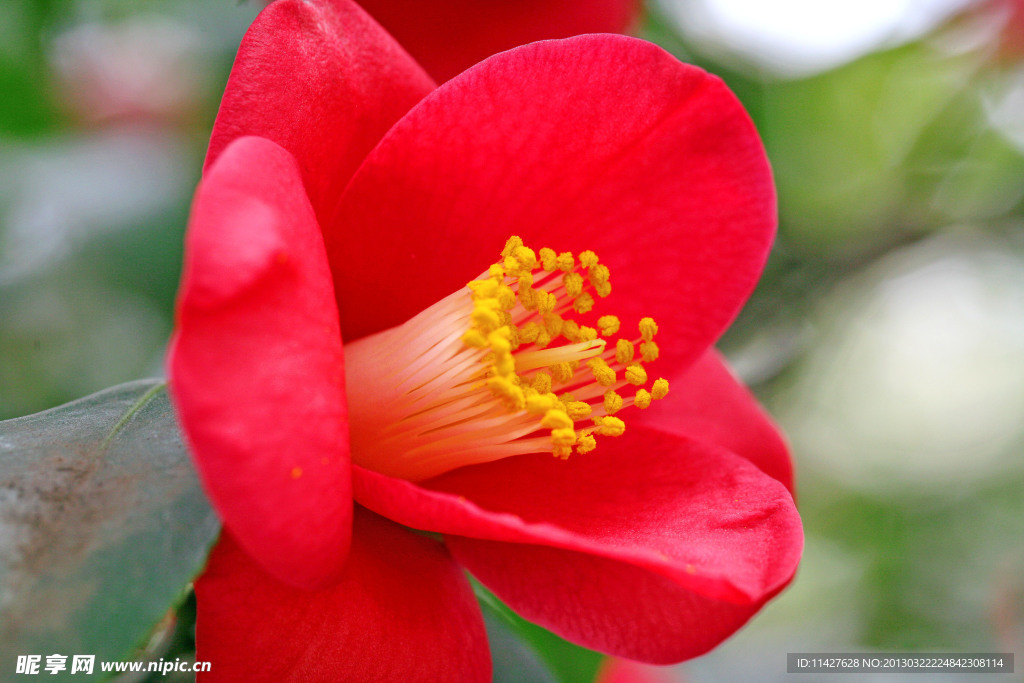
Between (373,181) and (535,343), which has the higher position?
(373,181)

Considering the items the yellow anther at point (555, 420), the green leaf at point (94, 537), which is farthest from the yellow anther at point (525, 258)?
the green leaf at point (94, 537)

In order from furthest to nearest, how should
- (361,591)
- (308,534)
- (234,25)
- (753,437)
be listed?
(234,25) → (753,437) → (361,591) → (308,534)

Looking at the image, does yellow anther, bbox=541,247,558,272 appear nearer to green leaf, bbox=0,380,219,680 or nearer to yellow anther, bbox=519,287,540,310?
yellow anther, bbox=519,287,540,310

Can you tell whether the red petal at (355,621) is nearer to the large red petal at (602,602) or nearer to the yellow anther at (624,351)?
the large red petal at (602,602)

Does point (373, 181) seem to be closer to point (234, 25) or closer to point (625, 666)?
point (234, 25)

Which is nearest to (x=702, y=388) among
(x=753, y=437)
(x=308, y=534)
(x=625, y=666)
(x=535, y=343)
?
(x=753, y=437)

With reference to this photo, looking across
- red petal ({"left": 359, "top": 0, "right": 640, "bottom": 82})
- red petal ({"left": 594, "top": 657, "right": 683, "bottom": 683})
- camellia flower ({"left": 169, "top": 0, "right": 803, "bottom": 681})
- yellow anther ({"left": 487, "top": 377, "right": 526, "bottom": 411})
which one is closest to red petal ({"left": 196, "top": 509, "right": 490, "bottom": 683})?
camellia flower ({"left": 169, "top": 0, "right": 803, "bottom": 681})
